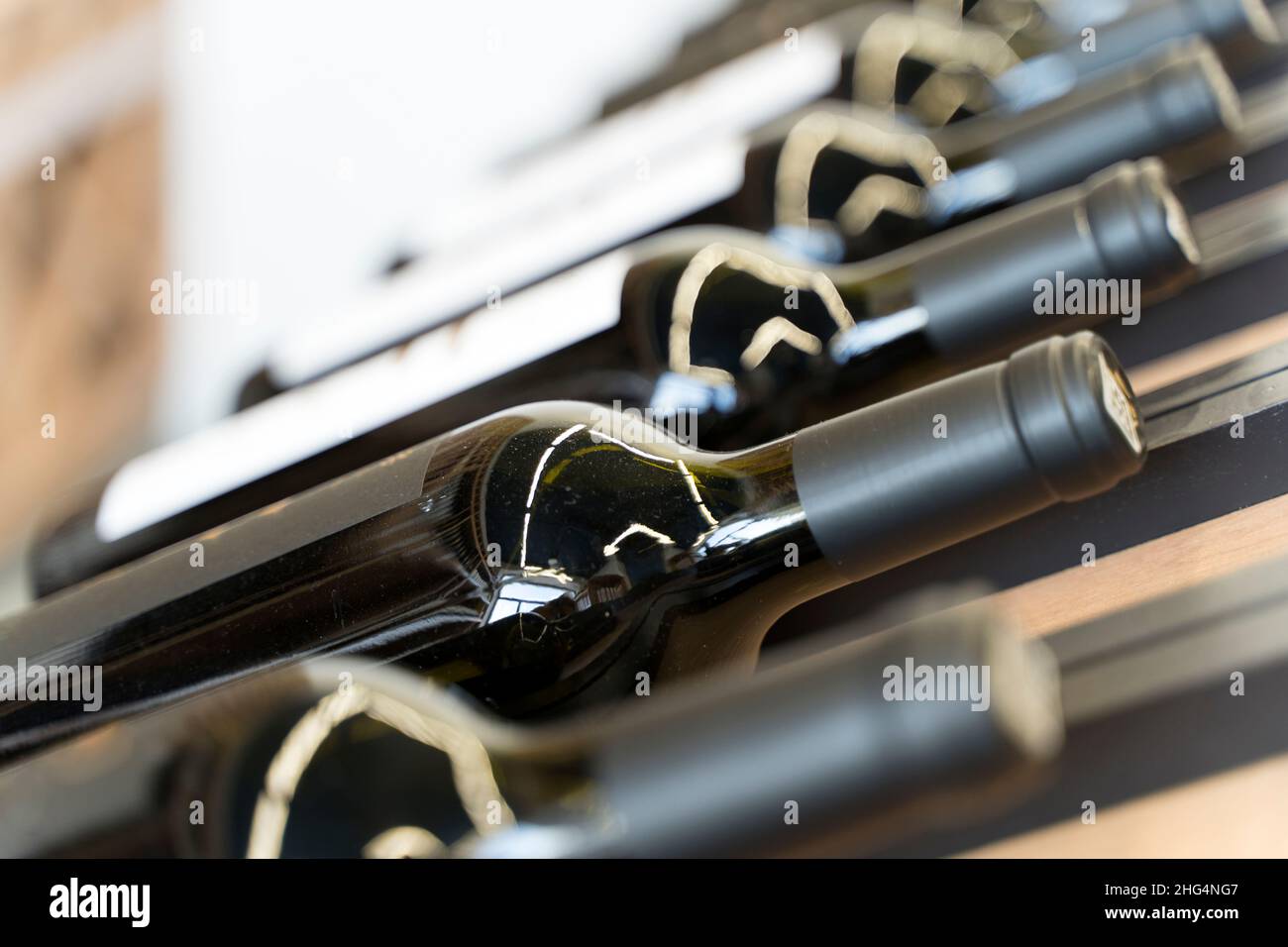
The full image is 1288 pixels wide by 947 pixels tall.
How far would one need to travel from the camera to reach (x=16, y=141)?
697mm

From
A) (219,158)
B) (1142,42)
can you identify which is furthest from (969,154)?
(219,158)

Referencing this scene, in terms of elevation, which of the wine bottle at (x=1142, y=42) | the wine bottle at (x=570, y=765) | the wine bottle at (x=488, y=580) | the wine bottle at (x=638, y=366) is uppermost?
the wine bottle at (x=1142, y=42)

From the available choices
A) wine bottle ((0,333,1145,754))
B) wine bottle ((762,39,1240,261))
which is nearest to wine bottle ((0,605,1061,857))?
wine bottle ((0,333,1145,754))

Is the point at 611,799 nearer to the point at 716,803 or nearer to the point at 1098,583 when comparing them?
the point at 716,803

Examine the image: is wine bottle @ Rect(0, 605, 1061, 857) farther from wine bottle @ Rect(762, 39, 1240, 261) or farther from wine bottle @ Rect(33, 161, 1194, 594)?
wine bottle @ Rect(762, 39, 1240, 261)

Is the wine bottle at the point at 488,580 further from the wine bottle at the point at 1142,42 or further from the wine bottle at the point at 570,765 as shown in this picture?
the wine bottle at the point at 1142,42

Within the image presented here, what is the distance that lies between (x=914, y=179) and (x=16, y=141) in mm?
528

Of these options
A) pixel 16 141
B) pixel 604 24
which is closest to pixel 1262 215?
pixel 604 24

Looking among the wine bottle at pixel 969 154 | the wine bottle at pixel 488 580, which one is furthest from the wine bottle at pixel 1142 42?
the wine bottle at pixel 488 580

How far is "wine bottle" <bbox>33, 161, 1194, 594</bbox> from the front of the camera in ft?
1.36

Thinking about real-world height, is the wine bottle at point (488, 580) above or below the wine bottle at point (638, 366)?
below

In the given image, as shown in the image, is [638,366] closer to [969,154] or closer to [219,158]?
[969,154]

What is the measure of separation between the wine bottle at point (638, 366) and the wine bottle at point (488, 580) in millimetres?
→ 69

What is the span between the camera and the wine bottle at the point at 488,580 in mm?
321
